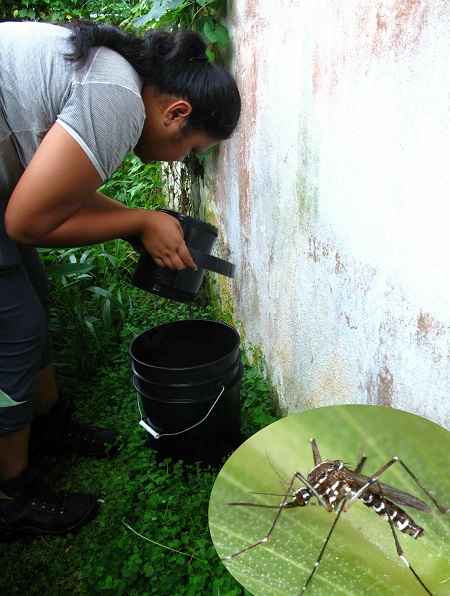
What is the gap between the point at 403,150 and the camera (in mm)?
1481

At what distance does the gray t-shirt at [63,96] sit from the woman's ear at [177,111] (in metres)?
0.13

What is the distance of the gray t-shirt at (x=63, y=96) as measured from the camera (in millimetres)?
1654

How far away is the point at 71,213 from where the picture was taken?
180cm

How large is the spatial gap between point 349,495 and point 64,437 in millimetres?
1907

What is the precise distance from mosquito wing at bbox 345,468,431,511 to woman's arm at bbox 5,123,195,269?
1129 mm

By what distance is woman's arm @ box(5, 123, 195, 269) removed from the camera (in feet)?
5.36

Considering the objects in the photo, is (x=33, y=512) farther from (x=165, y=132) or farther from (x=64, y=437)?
(x=165, y=132)

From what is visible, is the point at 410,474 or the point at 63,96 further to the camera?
the point at 63,96

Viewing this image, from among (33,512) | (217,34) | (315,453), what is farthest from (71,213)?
(217,34)

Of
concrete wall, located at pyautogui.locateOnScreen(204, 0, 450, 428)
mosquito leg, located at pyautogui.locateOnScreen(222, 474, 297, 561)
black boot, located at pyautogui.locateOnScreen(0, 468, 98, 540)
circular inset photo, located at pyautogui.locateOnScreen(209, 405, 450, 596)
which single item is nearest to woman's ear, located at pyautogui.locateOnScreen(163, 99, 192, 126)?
concrete wall, located at pyautogui.locateOnScreen(204, 0, 450, 428)

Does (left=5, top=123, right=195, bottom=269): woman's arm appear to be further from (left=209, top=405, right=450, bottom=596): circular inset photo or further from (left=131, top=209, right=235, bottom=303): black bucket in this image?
(left=209, top=405, right=450, bottom=596): circular inset photo

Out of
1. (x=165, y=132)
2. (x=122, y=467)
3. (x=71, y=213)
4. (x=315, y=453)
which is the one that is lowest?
(x=122, y=467)

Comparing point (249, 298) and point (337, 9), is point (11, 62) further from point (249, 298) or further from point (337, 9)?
point (249, 298)

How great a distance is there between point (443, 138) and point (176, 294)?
1.26 meters
